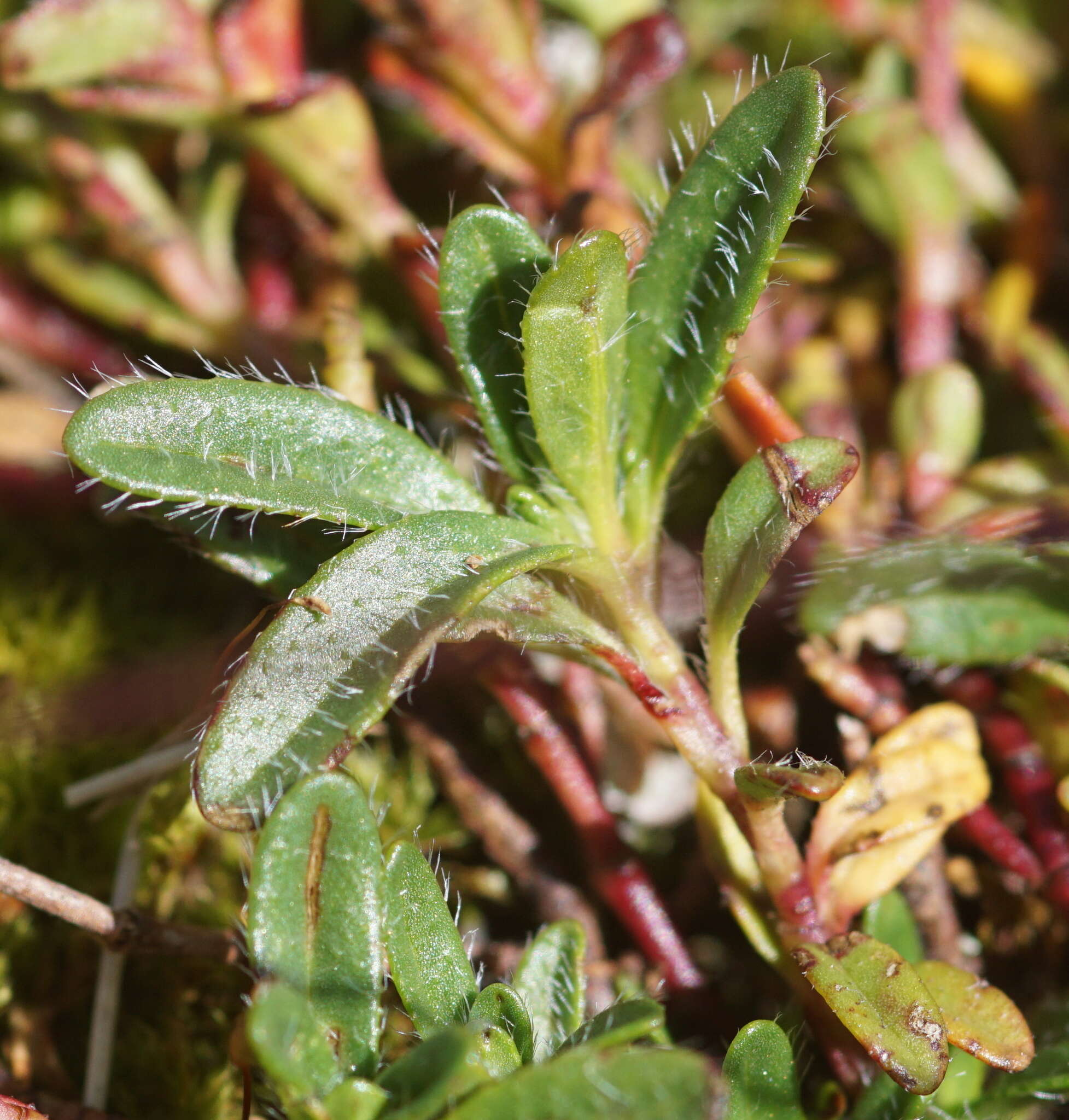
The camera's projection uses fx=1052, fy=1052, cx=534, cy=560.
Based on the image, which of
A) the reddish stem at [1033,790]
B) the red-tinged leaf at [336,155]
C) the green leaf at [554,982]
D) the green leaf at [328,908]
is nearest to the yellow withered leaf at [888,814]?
the reddish stem at [1033,790]

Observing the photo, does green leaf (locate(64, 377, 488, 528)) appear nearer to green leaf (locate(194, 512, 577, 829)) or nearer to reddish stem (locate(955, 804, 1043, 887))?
green leaf (locate(194, 512, 577, 829))

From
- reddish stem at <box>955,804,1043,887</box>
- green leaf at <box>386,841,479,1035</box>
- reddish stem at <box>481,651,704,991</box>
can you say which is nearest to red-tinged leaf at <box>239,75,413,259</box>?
reddish stem at <box>481,651,704,991</box>

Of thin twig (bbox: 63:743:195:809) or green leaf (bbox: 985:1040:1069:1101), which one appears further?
thin twig (bbox: 63:743:195:809)

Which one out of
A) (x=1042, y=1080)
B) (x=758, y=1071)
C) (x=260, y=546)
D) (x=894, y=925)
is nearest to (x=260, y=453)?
(x=260, y=546)

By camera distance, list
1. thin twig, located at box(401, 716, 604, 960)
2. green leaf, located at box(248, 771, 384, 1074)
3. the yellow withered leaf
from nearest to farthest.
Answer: green leaf, located at box(248, 771, 384, 1074), the yellow withered leaf, thin twig, located at box(401, 716, 604, 960)

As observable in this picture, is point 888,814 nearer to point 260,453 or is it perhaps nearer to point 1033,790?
point 1033,790
